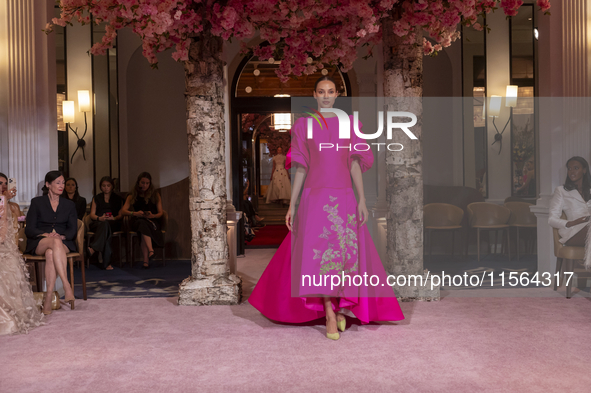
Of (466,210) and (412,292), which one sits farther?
(466,210)

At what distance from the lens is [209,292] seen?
4410 millimetres

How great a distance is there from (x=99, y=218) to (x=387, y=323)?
4476 mm

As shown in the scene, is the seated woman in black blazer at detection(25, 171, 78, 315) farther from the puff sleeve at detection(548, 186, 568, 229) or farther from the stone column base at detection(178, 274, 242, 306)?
the puff sleeve at detection(548, 186, 568, 229)

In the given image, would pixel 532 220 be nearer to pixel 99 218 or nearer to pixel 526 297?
pixel 526 297

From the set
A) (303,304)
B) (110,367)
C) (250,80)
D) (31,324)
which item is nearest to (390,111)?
(303,304)

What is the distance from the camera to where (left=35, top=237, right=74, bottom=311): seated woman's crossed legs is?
430 cm

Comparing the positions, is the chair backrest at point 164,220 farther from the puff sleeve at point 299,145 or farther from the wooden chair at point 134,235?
the puff sleeve at point 299,145

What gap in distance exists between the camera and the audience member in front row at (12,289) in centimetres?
364

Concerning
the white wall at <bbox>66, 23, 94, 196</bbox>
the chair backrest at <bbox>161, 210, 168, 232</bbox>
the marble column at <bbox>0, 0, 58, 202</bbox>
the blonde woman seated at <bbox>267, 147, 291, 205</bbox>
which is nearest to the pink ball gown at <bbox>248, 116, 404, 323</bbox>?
the marble column at <bbox>0, 0, 58, 202</bbox>

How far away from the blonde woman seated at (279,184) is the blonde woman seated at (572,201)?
761cm

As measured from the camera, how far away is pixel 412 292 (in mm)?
4426

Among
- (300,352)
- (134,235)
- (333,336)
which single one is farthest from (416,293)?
(134,235)

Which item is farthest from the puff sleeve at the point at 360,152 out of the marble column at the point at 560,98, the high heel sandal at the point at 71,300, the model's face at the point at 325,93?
the marble column at the point at 560,98

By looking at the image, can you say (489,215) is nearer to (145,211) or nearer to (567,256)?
(567,256)
